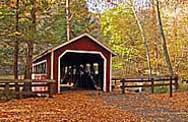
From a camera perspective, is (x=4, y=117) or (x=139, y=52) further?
(x=139, y=52)

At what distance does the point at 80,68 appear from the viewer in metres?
25.4

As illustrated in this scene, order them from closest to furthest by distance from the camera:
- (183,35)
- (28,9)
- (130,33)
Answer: (28,9)
(183,35)
(130,33)

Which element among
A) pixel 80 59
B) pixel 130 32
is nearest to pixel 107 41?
pixel 130 32

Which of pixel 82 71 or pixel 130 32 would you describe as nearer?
pixel 82 71

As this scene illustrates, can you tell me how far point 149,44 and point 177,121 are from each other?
1177 inches

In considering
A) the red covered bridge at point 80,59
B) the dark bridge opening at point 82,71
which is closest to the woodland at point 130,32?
the dark bridge opening at point 82,71

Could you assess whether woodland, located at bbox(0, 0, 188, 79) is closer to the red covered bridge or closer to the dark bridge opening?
the dark bridge opening

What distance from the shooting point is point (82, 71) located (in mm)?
25234

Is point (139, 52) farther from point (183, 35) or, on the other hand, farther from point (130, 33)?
point (183, 35)

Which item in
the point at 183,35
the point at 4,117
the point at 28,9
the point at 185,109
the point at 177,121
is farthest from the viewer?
the point at 183,35

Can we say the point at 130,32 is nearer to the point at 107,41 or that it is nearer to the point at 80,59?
the point at 107,41

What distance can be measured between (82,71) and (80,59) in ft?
3.07

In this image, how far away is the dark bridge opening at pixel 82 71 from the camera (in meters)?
22.9

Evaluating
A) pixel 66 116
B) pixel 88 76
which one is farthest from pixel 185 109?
pixel 88 76
